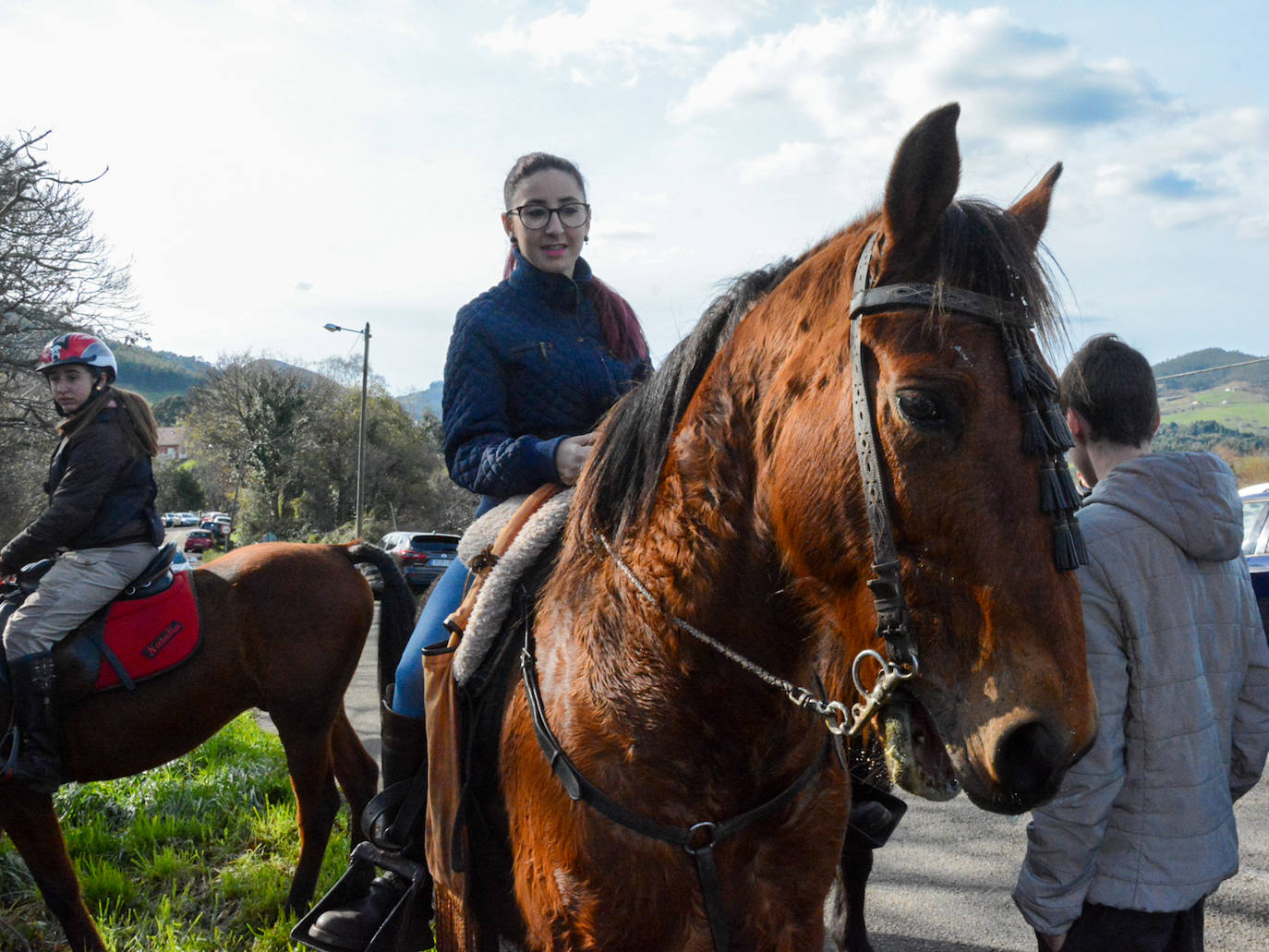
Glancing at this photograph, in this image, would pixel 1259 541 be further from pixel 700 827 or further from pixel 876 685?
pixel 876 685

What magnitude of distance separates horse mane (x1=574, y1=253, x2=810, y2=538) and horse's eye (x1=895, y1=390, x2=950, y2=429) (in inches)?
22.1

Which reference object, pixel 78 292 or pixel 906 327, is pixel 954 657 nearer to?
pixel 906 327

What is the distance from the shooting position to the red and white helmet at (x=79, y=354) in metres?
4.38

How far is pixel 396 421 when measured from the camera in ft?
135

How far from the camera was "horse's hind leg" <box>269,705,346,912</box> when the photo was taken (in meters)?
4.51

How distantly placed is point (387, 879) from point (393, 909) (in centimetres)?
13

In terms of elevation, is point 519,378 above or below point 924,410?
above

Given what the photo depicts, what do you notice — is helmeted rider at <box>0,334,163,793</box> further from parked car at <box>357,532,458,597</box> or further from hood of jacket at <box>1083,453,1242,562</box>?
parked car at <box>357,532,458,597</box>

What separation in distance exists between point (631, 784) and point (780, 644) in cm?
44

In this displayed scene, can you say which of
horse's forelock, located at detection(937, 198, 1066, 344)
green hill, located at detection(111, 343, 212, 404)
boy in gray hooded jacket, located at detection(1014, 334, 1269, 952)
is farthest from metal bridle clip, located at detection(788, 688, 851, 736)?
green hill, located at detection(111, 343, 212, 404)

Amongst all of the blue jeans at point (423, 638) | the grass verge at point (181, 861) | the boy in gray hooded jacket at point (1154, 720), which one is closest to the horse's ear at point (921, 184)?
the boy in gray hooded jacket at point (1154, 720)

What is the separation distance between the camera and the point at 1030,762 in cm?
124

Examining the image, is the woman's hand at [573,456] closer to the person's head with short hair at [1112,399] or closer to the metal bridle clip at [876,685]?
the metal bridle clip at [876,685]

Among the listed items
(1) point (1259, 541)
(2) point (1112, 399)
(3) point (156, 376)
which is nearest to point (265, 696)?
(2) point (1112, 399)
